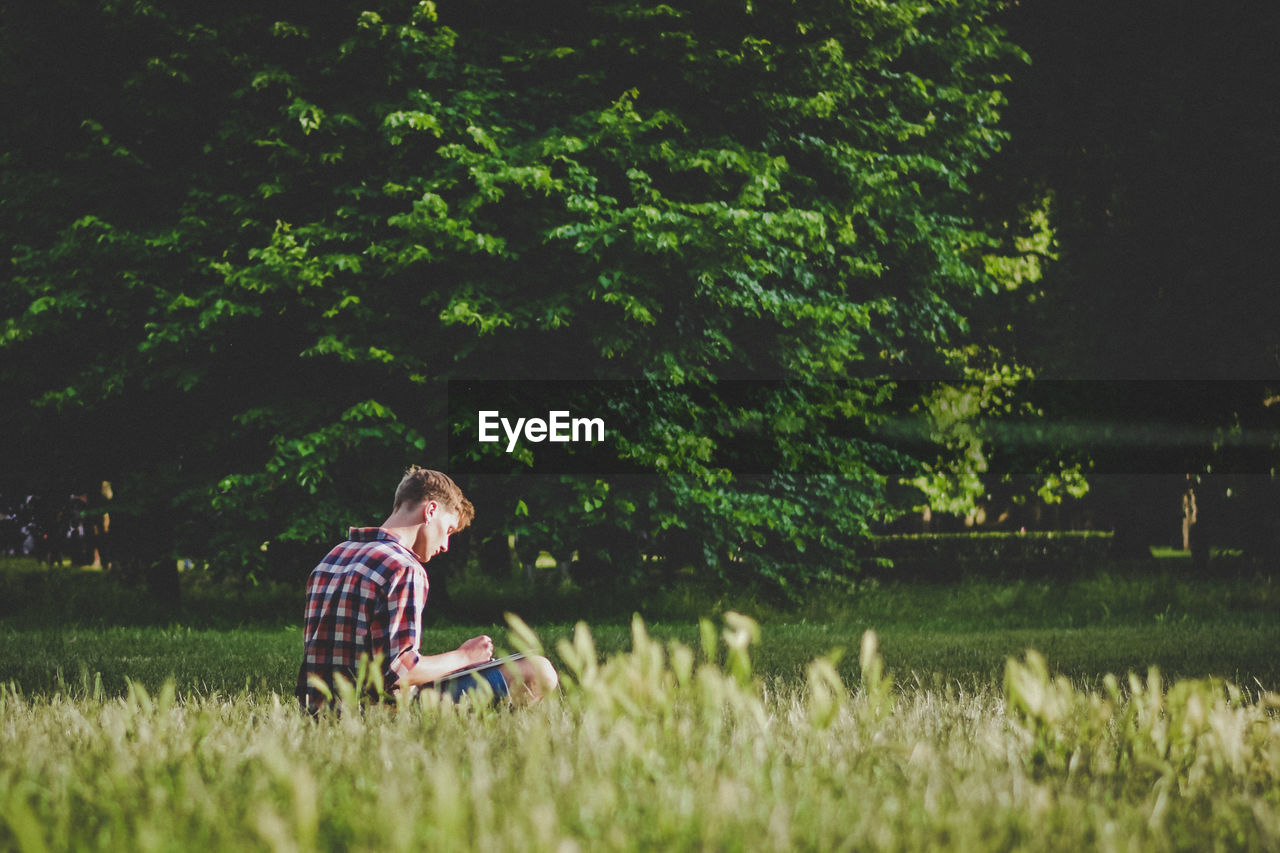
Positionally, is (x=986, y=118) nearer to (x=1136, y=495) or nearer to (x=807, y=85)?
(x=807, y=85)

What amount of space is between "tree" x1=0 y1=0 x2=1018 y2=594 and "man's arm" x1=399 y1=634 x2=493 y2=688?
6.33m

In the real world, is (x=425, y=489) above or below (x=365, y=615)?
above

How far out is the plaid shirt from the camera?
420cm

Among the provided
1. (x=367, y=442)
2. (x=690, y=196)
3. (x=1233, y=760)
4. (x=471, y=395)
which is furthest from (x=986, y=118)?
(x=1233, y=760)

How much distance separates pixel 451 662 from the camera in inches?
159

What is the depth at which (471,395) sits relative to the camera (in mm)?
11227

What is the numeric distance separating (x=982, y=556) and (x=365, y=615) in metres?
19.7

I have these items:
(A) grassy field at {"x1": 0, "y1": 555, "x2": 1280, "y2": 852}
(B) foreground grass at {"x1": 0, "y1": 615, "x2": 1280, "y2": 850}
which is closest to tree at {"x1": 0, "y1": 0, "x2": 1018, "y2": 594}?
(A) grassy field at {"x1": 0, "y1": 555, "x2": 1280, "y2": 852}

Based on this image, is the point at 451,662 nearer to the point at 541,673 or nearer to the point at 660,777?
the point at 541,673

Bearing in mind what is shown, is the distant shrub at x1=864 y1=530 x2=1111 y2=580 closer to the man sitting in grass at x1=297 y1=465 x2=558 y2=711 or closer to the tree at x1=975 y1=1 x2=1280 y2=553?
the tree at x1=975 y1=1 x2=1280 y2=553

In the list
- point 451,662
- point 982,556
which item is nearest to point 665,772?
point 451,662

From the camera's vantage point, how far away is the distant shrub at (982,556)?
20.1 m

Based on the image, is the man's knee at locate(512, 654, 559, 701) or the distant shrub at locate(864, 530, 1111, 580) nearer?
the man's knee at locate(512, 654, 559, 701)

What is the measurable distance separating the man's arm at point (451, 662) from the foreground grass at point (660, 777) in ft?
2.74
